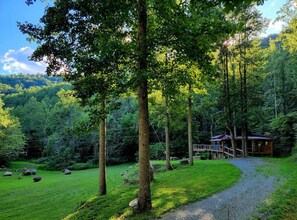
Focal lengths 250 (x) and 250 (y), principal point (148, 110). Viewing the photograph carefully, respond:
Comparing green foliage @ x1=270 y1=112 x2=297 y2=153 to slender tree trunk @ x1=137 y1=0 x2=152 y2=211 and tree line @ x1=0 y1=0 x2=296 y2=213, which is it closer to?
tree line @ x1=0 y1=0 x2=296 y2=213

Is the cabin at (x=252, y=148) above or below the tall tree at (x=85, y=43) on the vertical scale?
below

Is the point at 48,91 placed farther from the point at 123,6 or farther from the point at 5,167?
the point at 123,6

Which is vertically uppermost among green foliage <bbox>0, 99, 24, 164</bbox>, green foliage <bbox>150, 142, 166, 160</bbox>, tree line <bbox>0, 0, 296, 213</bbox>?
tree line <bbox>0, 0, 296, 213</bbox>

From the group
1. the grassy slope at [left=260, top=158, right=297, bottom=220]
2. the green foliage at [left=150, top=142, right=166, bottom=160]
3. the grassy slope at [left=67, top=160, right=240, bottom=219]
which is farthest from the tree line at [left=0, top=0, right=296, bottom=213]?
the green foliage at [left=150, top=142, right=166, bottom=160]

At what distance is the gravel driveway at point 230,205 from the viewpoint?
670 centimetres

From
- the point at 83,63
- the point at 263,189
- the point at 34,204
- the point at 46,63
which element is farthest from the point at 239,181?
the point at 34,204

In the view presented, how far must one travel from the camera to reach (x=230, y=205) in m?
7.48

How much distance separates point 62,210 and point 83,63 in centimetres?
822

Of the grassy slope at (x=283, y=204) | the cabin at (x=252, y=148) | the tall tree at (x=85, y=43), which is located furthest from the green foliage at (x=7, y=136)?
the grassy slope at (x=283, y=204)

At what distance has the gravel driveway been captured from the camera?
6.70m

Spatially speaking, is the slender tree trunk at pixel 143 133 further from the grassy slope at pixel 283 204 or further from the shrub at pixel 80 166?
the shrub at pixel 80 166

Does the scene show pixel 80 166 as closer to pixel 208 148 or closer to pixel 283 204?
pixel 208 148

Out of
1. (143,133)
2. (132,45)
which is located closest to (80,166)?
(143,133)

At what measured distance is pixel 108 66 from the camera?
8.19m
